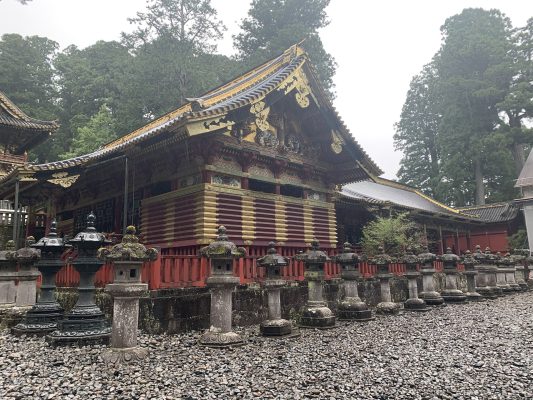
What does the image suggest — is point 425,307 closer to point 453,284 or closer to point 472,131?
point 453,284

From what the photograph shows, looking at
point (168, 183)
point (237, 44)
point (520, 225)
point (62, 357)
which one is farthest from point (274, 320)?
point (237, 44)

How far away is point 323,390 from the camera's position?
15.6ft

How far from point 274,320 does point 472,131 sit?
37.7 m

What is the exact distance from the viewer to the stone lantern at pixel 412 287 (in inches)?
486

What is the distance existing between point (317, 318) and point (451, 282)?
814 centimetres

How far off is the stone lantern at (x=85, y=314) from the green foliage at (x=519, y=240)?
3359 cm

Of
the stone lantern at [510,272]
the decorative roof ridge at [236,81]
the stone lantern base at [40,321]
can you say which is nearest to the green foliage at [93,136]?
the decorative roof ridge at [236,81]

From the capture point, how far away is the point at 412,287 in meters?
12.9

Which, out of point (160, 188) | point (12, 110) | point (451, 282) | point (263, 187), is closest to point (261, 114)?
point (263, 187)

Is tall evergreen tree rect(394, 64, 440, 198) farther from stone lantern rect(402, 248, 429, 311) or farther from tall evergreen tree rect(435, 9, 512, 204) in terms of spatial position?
stone lantern rect(402, 248, 429, 311)

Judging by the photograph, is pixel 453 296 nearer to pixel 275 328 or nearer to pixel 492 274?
pixel 492 274

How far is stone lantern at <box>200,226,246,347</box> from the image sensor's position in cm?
716

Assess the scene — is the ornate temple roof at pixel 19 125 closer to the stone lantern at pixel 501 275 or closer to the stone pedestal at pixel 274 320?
the stone pedestal at pixel 274 320

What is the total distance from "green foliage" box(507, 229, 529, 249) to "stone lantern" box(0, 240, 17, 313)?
34279 mm
